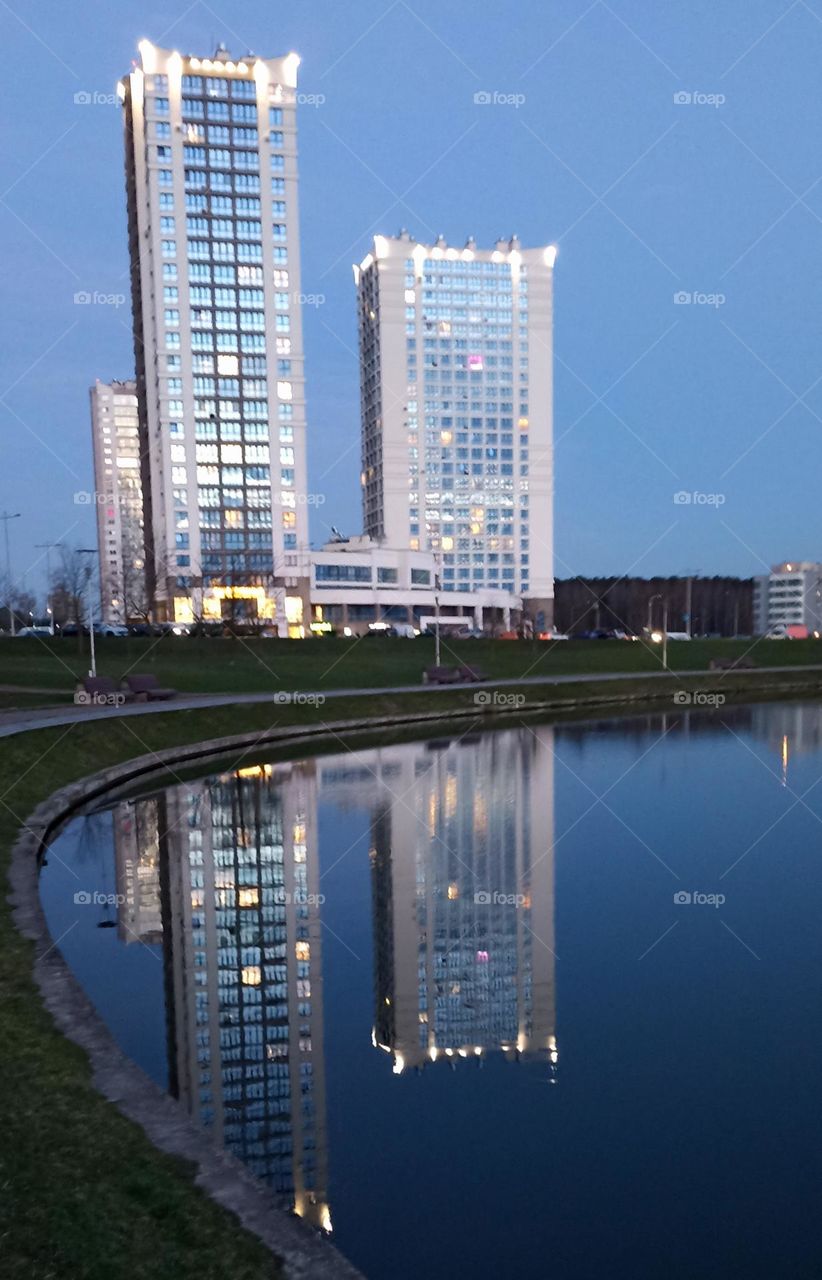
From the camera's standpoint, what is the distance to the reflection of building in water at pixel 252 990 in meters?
6.84

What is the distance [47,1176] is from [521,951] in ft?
20.1

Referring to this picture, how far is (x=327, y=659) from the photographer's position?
59344 mm

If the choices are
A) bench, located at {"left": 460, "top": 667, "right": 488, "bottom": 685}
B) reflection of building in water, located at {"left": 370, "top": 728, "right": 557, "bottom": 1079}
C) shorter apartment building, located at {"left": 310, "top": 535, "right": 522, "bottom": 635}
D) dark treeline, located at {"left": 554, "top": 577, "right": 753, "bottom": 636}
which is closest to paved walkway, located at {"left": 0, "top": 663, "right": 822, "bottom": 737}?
bench, located at {"left": 460, "top": 667, "right": 488, "bottom": 685}

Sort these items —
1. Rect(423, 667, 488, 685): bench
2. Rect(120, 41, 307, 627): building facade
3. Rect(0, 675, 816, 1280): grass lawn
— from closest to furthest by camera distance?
Rect(0, 675, 816, 1280): grass lawn
Rect(423, 667, 488, 685): bench
Rect(120, 41, 307, 627): building facade

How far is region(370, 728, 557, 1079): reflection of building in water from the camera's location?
27.7ft

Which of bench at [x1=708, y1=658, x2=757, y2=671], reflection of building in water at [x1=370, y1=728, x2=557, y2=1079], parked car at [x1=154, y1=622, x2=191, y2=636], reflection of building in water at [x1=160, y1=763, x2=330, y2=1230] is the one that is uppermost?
parked car at [x1=154, y1=622, x2=191, y2=636]

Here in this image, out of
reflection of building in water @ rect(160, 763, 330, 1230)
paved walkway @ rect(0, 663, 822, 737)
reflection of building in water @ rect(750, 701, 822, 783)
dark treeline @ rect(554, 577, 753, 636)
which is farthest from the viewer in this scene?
dark treeline @ rect(554, 577, 753, 636)

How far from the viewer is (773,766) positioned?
23.0 metres

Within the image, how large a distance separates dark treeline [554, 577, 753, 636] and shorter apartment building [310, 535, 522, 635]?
120 feet

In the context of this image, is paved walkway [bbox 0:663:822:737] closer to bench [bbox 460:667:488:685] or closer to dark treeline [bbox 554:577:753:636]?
bench [bbox 460:667:488:685]

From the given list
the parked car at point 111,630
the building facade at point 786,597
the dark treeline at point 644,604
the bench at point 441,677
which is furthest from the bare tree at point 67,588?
the building facade at point 786,597

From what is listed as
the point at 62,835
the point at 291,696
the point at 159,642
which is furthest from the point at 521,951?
the point at 159,642

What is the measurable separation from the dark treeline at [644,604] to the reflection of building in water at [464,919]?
5556 inches

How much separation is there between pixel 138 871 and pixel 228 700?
2010cm
